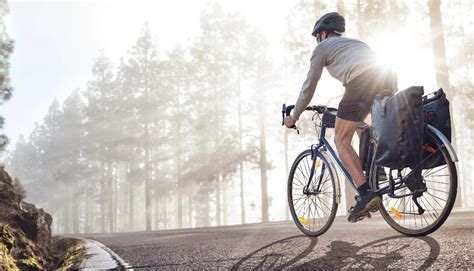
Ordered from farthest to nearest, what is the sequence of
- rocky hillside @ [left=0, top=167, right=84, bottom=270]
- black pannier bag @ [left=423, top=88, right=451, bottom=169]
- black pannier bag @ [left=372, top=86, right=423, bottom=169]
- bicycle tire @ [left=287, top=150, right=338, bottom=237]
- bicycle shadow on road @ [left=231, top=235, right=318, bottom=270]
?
bicycle tire @ [left=287, top=150, right=338, bottom=237] < rocky hillside @ [left=0, top=167, right=84, bottom=270] < black pannier bag @ [left=423, top=88, right=451, bottom=169] < black pannier bag @ [left=372, top=86, right=423, bottom=169] < bicycle shadow on road @ [left=231, top=235, right=318, bottom=270]

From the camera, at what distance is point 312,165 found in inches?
211

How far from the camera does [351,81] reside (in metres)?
4.30

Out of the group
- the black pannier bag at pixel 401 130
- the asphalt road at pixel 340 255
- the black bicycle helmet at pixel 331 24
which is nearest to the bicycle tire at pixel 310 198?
the asphalt road at pixel 340 255

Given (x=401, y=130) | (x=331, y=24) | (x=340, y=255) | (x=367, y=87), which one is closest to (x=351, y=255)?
(x=340, y=255)

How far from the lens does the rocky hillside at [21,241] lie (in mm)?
4598

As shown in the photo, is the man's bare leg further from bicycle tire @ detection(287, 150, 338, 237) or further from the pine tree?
the pine tree

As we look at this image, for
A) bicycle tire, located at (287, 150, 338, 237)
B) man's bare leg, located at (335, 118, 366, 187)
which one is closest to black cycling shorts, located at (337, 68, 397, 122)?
man's bare leg, located at (335, 118, 366, 187)

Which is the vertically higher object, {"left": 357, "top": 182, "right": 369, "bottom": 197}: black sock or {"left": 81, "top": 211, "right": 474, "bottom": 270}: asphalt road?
{"left": 357, "top": 182, "right": 369, "bottom": 197}: black sock

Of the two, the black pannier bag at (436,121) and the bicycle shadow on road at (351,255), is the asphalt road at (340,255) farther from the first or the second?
the black pannier bag at (436,121)

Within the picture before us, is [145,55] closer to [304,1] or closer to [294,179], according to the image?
[304,1]

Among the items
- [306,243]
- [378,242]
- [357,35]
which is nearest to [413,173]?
[378,242]

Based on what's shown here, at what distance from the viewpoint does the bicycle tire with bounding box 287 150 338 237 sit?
4945mm

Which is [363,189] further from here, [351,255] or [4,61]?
[4,61]

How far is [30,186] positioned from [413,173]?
229 ft
